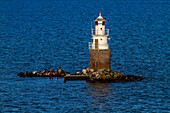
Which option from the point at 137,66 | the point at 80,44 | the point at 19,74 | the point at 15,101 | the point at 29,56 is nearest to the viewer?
the point at 15,101

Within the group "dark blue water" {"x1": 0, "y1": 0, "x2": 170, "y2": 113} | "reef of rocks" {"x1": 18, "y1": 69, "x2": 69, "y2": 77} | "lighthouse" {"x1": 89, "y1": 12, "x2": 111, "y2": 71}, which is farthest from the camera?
"reef of rocks" {"x1": 18, "y1": 69, "x2": 69, "y2": 77}

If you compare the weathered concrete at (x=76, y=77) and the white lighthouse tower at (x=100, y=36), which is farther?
the white lighthouse tower at (x=100, y=36)

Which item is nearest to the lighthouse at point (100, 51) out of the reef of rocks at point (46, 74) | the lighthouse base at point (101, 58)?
the lighthouse base at point (101, 58)

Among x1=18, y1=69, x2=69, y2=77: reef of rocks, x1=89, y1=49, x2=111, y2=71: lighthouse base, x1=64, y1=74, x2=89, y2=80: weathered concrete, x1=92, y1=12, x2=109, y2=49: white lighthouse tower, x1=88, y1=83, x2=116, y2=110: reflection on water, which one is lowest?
x1=88, y1=83, x2=116, y2=110: reflection on water

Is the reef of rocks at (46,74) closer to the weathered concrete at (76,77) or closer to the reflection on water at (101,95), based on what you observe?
the weathered concrete at (76,77)

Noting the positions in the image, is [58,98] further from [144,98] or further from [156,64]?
→ [156,64]

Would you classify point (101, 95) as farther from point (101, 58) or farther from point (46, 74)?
point (46, 74)

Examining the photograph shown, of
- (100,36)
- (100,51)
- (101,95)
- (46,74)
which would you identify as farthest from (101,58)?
(101,95)

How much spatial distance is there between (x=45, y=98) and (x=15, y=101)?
3.64 meters

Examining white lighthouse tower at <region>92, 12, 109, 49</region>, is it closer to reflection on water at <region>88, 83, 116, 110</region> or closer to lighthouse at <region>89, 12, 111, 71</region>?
lighthouse at <region>89, 12, 111, 71</region>

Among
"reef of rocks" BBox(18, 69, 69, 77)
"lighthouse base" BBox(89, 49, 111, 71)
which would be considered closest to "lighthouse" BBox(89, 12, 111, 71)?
"lighthouse base" BBox(89, 49, 111, 71)

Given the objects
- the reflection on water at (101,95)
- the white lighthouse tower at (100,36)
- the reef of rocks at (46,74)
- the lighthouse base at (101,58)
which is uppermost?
the white lighthouse tower at (100,36)

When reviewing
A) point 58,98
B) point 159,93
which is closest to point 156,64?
point 159,93

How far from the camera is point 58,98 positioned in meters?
70.0
